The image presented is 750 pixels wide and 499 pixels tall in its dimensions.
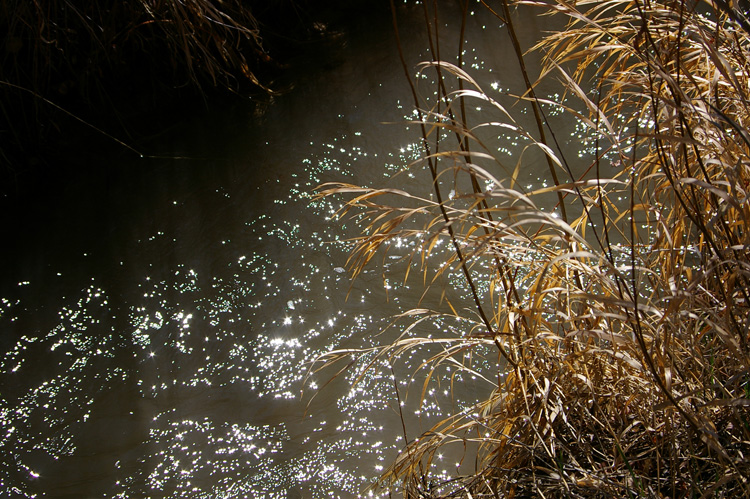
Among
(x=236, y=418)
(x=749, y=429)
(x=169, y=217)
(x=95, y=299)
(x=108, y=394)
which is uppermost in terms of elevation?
(x=169, y=217)

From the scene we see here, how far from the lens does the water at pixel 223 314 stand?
5.75ft

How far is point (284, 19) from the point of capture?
3.35 m

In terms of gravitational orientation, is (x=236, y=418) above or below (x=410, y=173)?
below

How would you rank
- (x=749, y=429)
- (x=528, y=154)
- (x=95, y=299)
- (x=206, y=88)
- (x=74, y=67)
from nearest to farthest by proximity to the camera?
(x=749, y=429), (x=95, y=299), (x=528, y=154), (x=74, y=67), (x=206, y=88)

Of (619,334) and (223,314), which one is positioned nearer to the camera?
(619,334)

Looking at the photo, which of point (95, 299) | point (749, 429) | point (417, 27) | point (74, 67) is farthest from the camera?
point (417, 27)

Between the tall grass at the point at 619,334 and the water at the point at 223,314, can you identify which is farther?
the water at the point at 223,314

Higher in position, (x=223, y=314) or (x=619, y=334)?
(x=223, y=314)

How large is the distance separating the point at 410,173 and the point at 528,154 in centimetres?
48

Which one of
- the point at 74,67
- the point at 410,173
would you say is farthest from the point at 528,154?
the point at 74,67

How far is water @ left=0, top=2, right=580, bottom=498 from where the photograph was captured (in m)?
1.75

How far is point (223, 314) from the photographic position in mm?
2166

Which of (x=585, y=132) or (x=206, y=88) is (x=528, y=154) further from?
(x=206, y=88)

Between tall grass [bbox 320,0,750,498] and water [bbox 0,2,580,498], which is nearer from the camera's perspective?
tall grass [bbox 320,0,750,498]
